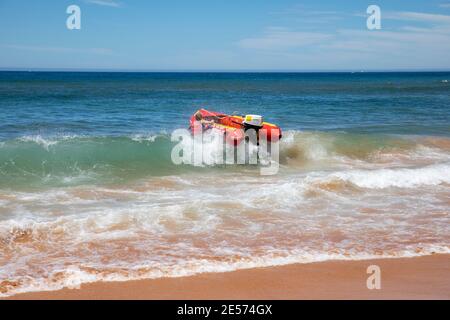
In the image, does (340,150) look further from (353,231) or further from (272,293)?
(272,293)

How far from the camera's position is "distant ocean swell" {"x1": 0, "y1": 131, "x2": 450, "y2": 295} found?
6922 millimetres

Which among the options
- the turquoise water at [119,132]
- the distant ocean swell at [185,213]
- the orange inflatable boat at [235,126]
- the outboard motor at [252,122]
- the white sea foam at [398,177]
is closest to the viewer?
the distant ocean swell at [185,213]

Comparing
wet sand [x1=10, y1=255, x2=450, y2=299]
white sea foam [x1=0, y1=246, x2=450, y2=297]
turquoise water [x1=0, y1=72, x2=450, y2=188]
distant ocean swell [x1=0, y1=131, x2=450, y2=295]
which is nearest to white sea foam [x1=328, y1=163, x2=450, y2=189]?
distant ocean swell [x1=0, y1=131, x2=450, y2=295]

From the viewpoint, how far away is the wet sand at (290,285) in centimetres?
584

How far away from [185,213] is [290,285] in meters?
3.35

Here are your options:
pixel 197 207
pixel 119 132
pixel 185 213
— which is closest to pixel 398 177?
pixel 197 207

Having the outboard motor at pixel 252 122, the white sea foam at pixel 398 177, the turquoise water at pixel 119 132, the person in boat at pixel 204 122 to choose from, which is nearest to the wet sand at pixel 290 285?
the white sea foam at pixel 398 177

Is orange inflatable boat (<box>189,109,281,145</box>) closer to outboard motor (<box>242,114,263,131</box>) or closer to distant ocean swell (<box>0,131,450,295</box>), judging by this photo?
outboard motor (<box>242,114,263,131</box>)

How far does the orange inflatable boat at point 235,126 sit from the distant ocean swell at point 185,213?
0.81m

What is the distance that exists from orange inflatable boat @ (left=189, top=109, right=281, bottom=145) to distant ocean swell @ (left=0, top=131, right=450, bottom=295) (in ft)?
2.66

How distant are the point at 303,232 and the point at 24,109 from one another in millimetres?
23558

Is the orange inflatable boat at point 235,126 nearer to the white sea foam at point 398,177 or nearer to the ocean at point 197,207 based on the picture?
the ocean at point 197,207
